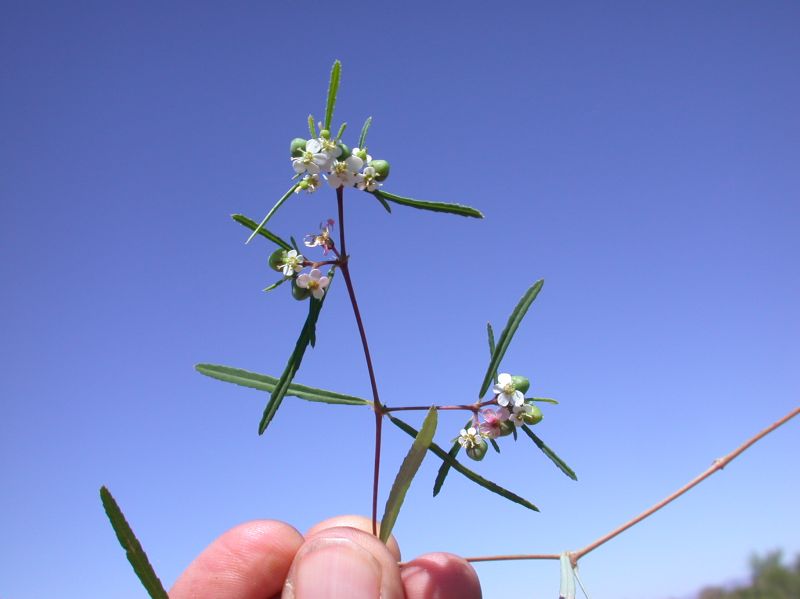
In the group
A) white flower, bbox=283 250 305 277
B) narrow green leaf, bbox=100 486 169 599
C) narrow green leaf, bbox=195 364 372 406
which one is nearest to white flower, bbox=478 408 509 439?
narrow green leaf, bbox=195 364 372 406

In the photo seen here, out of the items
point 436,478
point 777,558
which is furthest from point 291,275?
point 777,558

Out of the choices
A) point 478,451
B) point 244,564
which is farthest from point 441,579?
point 244,564

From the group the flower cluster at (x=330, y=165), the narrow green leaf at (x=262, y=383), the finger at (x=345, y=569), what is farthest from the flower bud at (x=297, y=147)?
the finger at (x=345, y=569)

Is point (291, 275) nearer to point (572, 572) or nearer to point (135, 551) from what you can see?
point (135, 551)

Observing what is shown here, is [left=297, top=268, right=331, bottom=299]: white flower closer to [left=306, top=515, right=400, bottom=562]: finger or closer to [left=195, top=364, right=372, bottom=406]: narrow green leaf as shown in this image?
[left=195, top=364, right=372, bottom=406]: narrow green leaf

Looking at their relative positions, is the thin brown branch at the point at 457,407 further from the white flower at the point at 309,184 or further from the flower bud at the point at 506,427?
the white flower at the point at 309,184

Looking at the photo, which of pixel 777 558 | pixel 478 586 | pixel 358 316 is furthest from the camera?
pixel 777 558
